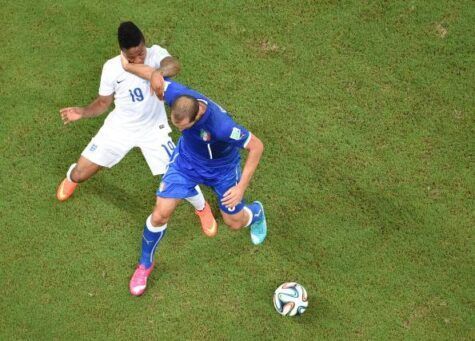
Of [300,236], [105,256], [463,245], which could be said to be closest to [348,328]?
[300,236]

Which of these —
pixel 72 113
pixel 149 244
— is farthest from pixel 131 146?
pixel 149 244

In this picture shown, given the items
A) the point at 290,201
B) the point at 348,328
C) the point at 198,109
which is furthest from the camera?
the point at 290,201

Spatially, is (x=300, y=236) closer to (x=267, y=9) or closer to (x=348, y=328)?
(x=348, y=328)

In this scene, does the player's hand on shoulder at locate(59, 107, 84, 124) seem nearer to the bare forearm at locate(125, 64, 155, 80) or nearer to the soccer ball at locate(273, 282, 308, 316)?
the bare forearm at locate(125, 64, 155, 80)

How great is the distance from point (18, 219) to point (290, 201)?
3.68 metres

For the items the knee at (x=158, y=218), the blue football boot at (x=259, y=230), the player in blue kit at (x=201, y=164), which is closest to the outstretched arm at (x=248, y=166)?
the player in blue kit at (x=201, y=164)

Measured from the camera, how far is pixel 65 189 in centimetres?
884

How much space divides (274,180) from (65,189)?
282 centimetres

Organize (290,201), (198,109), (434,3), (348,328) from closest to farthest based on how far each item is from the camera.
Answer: (198,109)
(348,328)
(290,201)
(434,3)

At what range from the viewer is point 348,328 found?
8383 millimetres

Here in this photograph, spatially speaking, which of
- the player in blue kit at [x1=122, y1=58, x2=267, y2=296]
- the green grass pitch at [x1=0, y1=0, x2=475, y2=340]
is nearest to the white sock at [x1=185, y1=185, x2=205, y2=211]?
the player in blue kit at [x1=122, y1=58, x2=267, y2=296]

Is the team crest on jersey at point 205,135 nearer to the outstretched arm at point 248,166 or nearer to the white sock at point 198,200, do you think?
the outstretched arm at point 248,166

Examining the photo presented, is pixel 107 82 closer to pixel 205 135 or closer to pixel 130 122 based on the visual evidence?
pixel 130 122

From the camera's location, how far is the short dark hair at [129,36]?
7258 mm
